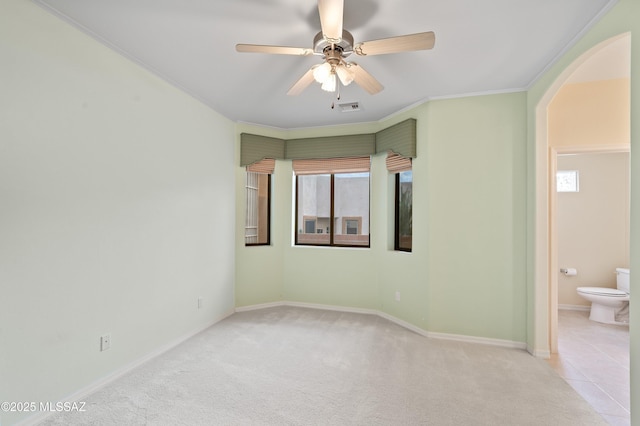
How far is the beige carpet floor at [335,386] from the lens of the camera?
2.06 metres

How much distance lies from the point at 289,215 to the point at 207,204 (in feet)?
4.21

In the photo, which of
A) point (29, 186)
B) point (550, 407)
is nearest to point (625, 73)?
point (550, 407)

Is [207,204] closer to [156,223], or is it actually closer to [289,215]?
[156,223]

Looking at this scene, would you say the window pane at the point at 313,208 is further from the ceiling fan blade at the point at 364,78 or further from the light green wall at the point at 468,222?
the ceiling fan blade at the point at 364,78

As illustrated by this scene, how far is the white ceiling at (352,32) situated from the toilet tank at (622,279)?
283 centimetres

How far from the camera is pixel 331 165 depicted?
4.52 meters

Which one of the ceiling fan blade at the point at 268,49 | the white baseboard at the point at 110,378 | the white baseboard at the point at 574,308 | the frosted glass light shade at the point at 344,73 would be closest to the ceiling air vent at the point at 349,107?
the frosted glass light shade at the point at 344,73

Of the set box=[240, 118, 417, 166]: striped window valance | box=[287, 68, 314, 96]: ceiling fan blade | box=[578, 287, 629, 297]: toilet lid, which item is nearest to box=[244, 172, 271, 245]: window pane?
box=[240, 118, 417, 166]: striped window valance

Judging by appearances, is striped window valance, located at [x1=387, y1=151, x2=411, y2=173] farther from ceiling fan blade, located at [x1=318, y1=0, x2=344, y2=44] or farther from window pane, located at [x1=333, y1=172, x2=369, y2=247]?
ceiling fan blade, located at [x1=318, y1=0, x2=344, y2=44]

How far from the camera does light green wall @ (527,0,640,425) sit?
1755mm

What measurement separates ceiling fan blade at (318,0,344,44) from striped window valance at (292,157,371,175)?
2565 millimetres

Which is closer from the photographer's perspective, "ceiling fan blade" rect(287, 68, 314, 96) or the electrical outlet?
"ceiling fan blade" rect(287, 68, 314, 96)

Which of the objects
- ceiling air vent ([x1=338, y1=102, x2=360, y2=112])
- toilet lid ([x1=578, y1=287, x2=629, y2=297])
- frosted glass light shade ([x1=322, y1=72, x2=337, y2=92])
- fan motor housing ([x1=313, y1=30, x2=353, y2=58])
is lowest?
toilet lid ([x1=578, y1=287, x2=629, y2=297])

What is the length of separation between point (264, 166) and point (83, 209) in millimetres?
2491
